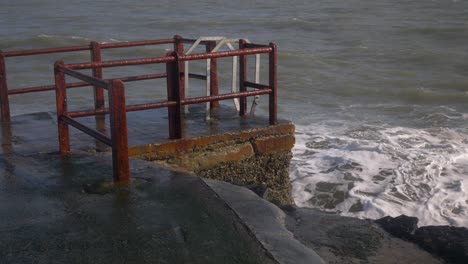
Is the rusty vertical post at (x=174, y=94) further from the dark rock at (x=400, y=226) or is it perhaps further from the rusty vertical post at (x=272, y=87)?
the dark rock at (x=400, y=226)

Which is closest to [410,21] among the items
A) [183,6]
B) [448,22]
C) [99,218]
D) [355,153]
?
[448,22]

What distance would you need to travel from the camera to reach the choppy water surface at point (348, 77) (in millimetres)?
9477

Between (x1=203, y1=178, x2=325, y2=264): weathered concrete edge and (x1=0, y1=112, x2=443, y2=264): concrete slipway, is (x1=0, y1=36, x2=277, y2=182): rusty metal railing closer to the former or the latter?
(x1=0, y1=112, x2=443, y2=264): concrete slipway

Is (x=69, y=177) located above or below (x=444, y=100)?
above

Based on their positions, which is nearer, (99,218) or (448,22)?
(99,218)

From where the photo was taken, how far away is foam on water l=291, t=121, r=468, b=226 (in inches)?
342

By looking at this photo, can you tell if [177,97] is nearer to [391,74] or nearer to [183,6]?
[391,74]

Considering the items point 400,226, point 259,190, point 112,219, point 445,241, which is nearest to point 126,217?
point 112,219

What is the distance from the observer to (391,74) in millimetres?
19953

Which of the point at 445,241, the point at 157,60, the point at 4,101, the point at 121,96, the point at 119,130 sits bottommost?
the point at 445,241

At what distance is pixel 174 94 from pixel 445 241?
2551 mm

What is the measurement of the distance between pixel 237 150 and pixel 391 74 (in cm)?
1455

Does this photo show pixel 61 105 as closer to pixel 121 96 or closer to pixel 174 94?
pixel 174 94

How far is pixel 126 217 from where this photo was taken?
14.3 feet
